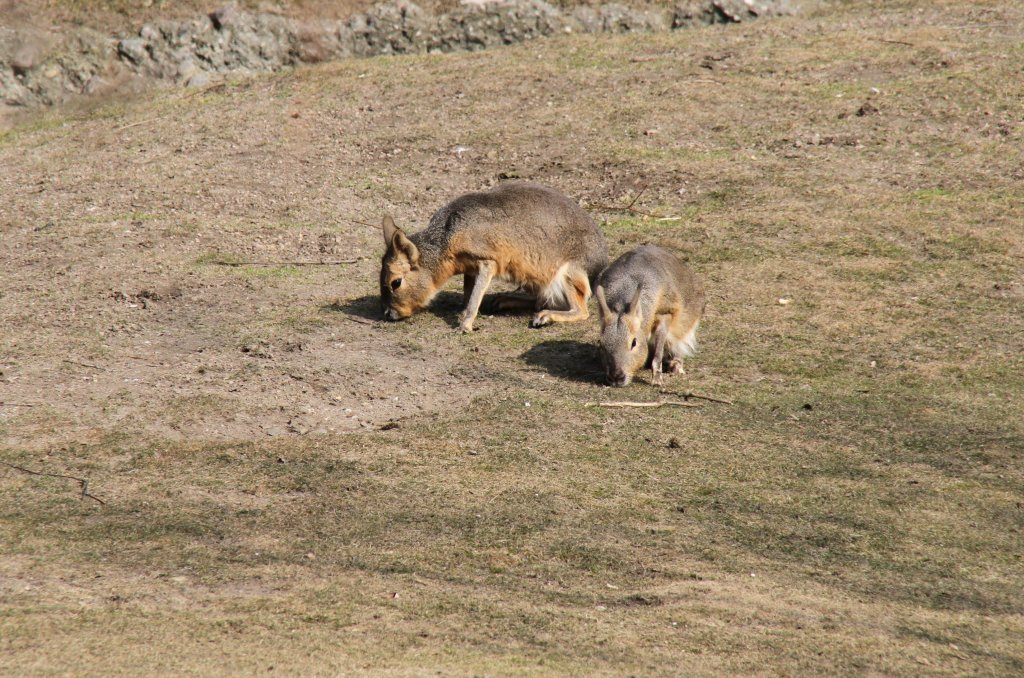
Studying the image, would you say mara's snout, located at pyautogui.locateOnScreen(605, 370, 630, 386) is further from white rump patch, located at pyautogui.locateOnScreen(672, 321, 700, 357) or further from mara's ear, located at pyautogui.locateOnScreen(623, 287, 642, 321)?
white rump patch, located at pyautogui.locateOnScreen(672, 321, 700, 357)

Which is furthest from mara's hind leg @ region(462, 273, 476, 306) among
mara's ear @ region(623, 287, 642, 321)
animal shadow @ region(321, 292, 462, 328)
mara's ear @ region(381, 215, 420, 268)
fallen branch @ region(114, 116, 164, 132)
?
fallen branch @ region(114, 116, 164, 132)

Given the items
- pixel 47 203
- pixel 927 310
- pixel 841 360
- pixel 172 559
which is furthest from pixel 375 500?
pixel 47 203

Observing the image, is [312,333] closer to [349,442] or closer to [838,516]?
[349,442]

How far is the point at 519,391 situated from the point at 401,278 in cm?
164

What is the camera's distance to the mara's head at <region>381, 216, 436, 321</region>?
343 inches

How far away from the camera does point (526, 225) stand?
28.8 ft

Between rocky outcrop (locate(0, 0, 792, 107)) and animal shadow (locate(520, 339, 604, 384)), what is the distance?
773 centimetres

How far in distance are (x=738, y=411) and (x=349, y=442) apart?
2.37 metres

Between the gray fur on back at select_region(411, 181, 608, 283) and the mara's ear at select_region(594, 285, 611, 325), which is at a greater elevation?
the gray fur on back at select_region(411, 181, 608, 283)

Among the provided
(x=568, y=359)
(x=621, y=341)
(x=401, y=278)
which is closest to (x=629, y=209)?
(x=401, y=278)

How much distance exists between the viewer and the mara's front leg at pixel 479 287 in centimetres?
870

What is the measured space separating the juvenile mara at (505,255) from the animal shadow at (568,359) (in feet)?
1.32

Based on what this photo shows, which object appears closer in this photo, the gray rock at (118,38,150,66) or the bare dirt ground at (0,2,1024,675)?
the bare dirt ground at (0,2,1024,675)

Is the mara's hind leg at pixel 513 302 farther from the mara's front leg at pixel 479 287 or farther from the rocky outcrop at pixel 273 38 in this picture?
the rocky outcrop at pixel 273 38
